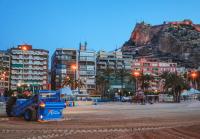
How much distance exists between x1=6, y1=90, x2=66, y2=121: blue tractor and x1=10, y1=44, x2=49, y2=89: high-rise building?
149172mm

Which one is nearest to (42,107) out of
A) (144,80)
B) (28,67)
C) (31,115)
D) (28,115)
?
(31,115)

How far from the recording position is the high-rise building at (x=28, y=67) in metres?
176

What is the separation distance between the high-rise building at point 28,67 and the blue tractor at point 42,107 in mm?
149172

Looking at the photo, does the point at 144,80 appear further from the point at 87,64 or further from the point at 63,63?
the point at 63,63

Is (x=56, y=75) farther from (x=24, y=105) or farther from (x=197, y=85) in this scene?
(x=24, y=105)

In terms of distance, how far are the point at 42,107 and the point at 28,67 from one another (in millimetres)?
159386

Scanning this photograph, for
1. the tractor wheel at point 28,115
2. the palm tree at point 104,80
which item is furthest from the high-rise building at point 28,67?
the tractor wheel at point 28,115

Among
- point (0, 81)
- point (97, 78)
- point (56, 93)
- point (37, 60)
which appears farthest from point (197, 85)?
point (56, 93)

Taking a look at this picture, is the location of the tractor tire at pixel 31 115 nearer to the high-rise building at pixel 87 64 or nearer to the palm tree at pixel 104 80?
the palm tree at pixel 104 80

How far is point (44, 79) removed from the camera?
598 ft

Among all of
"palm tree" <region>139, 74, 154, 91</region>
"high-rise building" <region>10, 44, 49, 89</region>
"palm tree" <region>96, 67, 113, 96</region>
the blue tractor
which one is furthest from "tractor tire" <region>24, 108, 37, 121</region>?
"high-rise building" <region>10, 44, 49, 89</region>

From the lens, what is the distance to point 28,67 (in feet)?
595

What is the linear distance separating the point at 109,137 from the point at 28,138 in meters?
2.98

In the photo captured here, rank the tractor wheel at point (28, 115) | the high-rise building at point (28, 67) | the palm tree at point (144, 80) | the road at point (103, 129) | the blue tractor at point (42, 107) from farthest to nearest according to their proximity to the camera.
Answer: the high-rise building at point (28, 67) → the palm tree at point (144, 80) → the tractor wheel at point (28, 115) → the blue tractor at point (42, 107) → the road at point (103, 129)
